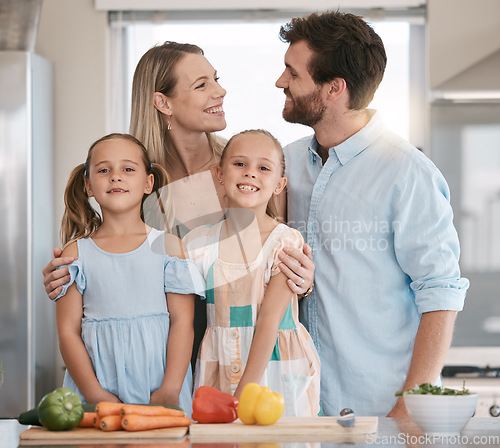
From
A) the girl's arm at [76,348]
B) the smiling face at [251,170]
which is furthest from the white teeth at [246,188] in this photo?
the girl's arm at [76,348]

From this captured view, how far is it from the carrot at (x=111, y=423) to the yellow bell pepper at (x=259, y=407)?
219mm

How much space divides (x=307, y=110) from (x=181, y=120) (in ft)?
1.13

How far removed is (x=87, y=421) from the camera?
1314mm

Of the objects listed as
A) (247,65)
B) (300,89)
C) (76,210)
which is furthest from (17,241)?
(300,89)

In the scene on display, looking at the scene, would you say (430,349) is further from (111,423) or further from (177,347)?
(111,423)

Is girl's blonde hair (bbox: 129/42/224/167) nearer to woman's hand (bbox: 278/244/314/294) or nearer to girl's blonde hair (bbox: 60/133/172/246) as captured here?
girl's blonde hair (bbox: 60/133/172/246)

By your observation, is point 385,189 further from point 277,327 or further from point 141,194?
point 141,194

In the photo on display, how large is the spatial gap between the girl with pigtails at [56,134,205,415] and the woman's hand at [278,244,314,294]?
213 millimetres

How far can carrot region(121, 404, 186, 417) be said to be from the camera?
1.28 meters

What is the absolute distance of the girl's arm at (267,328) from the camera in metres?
1.62

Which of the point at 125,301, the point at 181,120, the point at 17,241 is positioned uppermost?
the point at 181,120

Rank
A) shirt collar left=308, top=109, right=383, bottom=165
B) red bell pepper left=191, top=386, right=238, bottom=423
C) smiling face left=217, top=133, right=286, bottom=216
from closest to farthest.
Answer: red bell pepper left=191, top=386, right=238, bottom=423 < smiling face left=217, top=133, right=286, bottom=216 < shirt collar left=308, top=109, right=383, bottom=165

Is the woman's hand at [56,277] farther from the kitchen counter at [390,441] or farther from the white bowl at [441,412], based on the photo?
the white bowl at [441,412]

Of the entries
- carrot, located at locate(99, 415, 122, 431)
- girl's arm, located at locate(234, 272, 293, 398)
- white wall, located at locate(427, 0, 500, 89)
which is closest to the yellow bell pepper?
carrot, located at locate(99, 415, 122, 431)
